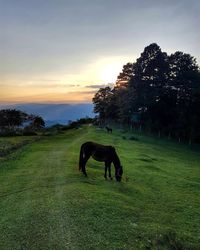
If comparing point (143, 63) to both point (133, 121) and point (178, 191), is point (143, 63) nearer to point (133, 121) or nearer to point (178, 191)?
point (133, 121)

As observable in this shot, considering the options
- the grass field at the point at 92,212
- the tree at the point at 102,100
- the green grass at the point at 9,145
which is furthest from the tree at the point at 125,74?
the grass field at the point at 92,212

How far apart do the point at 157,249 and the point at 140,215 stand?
400 centimetres

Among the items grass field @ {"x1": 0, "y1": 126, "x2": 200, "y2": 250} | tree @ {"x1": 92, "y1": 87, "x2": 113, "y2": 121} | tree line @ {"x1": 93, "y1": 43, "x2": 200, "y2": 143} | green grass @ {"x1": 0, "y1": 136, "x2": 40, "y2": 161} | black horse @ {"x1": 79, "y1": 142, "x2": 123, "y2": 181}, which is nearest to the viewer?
grass field @ {"x1": 0, "y1": 126, "x2": 200, "y2": 250}

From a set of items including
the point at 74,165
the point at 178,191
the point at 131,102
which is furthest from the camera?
the point at 131,102

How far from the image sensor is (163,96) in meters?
95.1

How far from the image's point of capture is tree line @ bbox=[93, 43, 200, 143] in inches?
3565

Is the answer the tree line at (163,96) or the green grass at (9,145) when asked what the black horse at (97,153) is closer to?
the green grass at (9,145)

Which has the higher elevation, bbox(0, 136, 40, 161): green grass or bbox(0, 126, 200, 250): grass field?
bbox(0, 126, 200, 250): grass field

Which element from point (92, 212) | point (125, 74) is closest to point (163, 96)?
point (125, 74)

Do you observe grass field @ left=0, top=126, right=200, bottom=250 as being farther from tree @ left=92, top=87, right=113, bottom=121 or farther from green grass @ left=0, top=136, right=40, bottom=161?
tree @ left=92, top=87, right=113, bottom=121

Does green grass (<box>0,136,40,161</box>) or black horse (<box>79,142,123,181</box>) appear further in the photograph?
green grass (<box>0,136,40,161</box>)

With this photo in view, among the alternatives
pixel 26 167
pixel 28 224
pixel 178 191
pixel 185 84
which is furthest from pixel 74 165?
pixel 185 84

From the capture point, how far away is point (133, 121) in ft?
317

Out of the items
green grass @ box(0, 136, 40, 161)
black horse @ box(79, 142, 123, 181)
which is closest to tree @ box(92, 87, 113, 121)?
green grass @ box(0, 136, 40, 161)
